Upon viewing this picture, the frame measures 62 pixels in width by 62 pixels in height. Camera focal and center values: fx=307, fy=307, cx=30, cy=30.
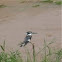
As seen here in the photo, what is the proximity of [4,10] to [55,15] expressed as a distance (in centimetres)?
231

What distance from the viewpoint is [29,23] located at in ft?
27.8

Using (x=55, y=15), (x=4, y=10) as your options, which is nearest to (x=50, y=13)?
(x=55, y=15)

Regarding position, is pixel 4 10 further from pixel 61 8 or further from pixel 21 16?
pixel 61 8

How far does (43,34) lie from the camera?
23.9 feet

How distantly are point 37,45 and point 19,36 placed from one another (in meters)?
0.92

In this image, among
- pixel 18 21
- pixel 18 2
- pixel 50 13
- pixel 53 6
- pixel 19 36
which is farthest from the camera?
pixel 18 2

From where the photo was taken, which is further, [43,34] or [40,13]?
[40,13]

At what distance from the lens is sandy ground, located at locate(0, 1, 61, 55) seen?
22.6 ft

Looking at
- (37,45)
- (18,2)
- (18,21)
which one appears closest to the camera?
(37,45)

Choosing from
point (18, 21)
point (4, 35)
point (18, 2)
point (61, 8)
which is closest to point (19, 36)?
point (4, 35)

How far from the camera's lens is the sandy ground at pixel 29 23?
688cm

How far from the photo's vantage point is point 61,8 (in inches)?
390

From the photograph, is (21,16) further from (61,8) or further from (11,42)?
(11,42)

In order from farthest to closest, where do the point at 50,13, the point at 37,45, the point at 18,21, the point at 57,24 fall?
the point at 50,13 < the point at 18,21 < the point at 57,24 < the point at 37,45
